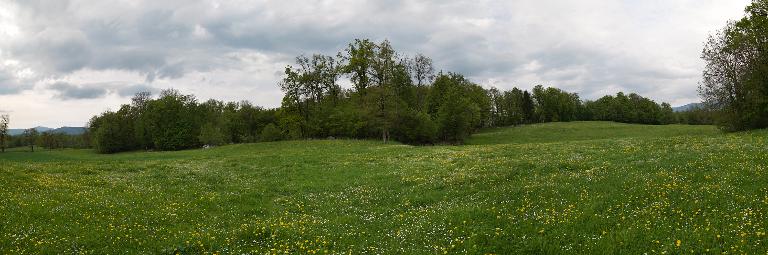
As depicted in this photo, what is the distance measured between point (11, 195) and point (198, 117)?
273 feet

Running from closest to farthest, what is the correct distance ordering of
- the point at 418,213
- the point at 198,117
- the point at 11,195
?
the point at 418,213, the point at 11,195, the point at 198,117

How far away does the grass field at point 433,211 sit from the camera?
10.4 meters

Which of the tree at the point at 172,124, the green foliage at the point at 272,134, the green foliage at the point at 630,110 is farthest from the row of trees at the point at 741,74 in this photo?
the green foliage at the point at 630,110

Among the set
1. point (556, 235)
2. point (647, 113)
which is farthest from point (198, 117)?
point (647, 113)

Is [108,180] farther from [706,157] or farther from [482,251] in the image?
[706,157]

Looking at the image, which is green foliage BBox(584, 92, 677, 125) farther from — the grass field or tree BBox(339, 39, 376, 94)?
the grass field

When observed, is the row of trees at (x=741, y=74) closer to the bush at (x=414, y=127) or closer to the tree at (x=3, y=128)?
the bush at (x=414, y=127)

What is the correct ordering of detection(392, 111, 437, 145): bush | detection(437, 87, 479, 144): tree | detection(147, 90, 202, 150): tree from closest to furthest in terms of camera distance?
detection(392, 111, 437, 145): bush, detection(437, 87, 479, 144): tree, detection(147, 90, 202, 150): tree

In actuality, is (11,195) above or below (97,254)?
above

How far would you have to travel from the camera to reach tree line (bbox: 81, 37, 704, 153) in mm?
71125

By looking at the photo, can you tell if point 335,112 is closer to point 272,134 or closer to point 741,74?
point 272,134

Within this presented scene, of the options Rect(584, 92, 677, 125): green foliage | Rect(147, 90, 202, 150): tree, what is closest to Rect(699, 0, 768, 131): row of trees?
Rect(147, 90, 202, 150): tree

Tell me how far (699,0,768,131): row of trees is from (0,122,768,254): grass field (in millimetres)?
29872

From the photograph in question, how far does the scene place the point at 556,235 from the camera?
35.3 ft
